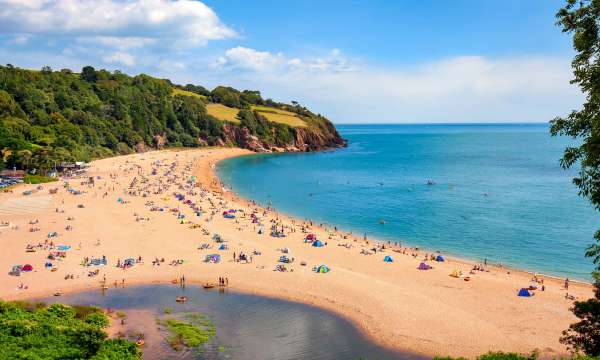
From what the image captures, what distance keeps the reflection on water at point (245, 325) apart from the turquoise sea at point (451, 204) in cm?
2173

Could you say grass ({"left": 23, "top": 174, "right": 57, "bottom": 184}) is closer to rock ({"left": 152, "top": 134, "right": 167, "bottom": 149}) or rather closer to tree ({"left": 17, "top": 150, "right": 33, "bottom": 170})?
tree ({"left": 17, "top": 150, "right": 33, "bottom": 170})

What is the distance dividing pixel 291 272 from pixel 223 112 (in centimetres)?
13394

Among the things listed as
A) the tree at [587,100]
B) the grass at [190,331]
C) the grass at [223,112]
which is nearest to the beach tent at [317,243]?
the grass at [190,331]

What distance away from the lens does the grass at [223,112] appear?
156m

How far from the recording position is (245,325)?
87.1 ft

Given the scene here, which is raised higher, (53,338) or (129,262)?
(53,338)

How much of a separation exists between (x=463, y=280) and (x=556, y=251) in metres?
15.4

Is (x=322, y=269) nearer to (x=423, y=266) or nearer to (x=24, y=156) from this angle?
(x=423, y=266)

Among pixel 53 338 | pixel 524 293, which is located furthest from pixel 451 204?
pixel 53 338

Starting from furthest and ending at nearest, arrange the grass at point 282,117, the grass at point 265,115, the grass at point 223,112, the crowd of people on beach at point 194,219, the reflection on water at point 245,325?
the grass at point 282,117, the grass at point 265,115, the grass at point 223,112, the crowd of people on beach at point 194,219, the reflection on water at point 245,325

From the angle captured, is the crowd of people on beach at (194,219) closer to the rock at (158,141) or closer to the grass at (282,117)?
the rock at (158,141)

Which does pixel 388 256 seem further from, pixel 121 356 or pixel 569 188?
pixel 569 188

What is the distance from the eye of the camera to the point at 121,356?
20.1 metres

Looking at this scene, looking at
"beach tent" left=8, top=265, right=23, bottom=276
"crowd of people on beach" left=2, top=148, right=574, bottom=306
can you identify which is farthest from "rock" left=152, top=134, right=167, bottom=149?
"beach tent" left=8, top=265, right=23, bottom=276
